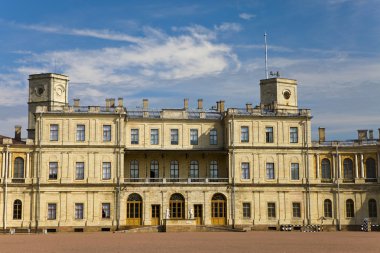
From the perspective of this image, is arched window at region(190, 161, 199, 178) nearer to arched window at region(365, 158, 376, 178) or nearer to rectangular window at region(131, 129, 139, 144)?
rectangular window at region(131, 129, 139, 144)

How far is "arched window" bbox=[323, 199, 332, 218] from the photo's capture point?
205ft

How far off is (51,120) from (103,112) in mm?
5149

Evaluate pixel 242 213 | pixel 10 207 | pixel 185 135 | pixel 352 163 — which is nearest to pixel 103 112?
pixel 185 135

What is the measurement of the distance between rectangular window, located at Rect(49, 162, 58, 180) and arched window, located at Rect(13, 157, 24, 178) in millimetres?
2709

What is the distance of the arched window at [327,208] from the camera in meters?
62.5

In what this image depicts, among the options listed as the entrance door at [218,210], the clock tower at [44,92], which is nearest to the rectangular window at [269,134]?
the entrance door at [218,210]

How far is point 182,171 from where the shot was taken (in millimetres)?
64062

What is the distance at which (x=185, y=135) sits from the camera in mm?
64000

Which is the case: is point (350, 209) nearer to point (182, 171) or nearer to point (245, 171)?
point (245, 171)

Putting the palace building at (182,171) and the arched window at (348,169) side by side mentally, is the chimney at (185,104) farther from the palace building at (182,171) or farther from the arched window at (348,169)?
the arched window at (348,169)

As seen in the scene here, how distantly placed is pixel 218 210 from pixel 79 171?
14.2 metres

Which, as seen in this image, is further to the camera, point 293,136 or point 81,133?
point 293,136

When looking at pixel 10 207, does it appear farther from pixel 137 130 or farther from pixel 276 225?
pixel 276 225

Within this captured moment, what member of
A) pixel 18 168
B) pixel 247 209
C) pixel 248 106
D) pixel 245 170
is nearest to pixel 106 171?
pixel 18 168
